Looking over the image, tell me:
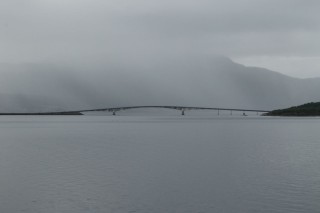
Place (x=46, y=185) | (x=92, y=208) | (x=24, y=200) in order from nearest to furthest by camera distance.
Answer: (x=92, y=208) → (x=24, y=200) → (x=46, y=185)

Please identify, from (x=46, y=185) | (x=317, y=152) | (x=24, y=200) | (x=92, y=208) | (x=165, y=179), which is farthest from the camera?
(x=317, y=152)

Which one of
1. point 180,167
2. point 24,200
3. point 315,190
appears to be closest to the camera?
point 24,200

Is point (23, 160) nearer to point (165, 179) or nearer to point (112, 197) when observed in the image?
point (165, 179)

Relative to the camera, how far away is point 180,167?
1849 inches

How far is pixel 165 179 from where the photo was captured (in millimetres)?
39250

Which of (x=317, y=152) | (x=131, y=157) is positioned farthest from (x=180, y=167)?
(x=317, y=152)

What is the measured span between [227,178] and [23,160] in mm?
26106

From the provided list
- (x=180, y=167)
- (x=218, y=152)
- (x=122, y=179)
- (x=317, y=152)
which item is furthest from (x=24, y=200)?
(x=317, y=152)

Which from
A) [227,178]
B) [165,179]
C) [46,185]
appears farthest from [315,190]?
[46,185]

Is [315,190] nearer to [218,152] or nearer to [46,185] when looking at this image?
[46,185]

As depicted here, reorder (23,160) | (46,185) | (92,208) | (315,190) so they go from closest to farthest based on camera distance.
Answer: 1. (92,208)
2. (315,190)
3. (46,185)
4. (23,160)

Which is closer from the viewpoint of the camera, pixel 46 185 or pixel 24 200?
pixel 24 200

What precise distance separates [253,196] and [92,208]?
1084cm

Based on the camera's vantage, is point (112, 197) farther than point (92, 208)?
Yes
